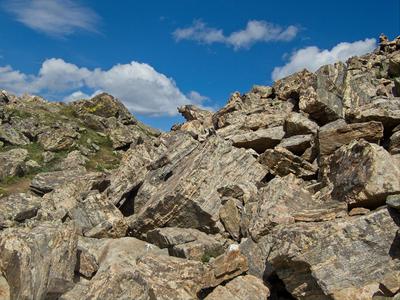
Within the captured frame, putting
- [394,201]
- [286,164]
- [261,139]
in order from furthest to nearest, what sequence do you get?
[261,139]
[286,164]
[394,201]

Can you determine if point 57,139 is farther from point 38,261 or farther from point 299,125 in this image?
point 38,261

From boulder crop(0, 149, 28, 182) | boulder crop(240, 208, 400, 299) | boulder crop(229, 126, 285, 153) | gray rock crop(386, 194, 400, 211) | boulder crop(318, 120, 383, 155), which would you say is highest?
boulder crop(0, 149, 28, 182)

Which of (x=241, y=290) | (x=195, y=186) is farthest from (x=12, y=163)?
(x=241, y=290)

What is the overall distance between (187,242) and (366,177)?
9579 mm

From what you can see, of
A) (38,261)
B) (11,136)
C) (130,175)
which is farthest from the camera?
(11,136)

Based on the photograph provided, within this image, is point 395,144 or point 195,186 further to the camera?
point 195,186

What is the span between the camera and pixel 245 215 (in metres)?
22.6

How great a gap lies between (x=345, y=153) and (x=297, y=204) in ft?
11.5

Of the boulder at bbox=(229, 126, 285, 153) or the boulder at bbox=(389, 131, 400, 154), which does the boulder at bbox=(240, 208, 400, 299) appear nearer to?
the boulder at bbox=(389, 131, 400, 154)

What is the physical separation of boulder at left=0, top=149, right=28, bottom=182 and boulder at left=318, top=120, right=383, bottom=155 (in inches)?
1651

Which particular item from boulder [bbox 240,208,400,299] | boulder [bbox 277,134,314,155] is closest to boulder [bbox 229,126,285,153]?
boulder [bbox 277,134,314,155]

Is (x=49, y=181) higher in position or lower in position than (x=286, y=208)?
higher

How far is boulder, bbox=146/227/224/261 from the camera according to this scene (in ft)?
68.4

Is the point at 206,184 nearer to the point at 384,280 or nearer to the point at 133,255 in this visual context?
the point at 133,255
